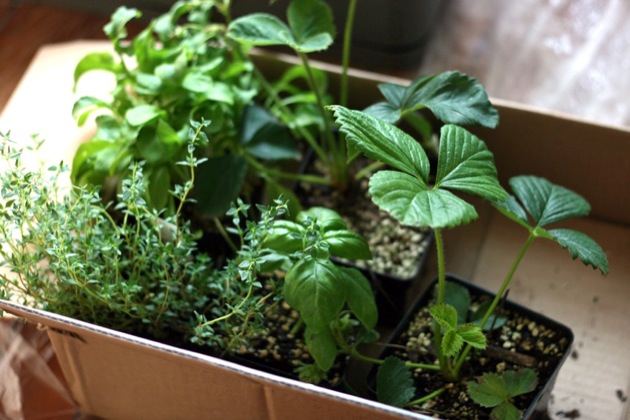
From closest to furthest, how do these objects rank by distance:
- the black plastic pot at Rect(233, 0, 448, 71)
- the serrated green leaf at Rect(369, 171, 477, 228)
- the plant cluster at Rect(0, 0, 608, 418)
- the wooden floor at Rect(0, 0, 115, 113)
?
the serrated green leaf at Rect(369, 171, 477, 228), the plant cluster at Rect(0, 0, 608, 418), the black plastic pot at Rect(233, 0, 448, 71), the wooden floor at Rect(0, 0, 115, 113)

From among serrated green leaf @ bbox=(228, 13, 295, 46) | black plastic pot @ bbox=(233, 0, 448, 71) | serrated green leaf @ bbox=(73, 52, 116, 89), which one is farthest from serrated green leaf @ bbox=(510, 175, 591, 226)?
serrated green leaf @ bbox=(73, 52, 116, 89)

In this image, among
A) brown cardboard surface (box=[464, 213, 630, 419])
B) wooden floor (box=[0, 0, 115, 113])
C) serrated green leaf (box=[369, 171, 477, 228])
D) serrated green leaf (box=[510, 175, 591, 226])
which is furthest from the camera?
wooden floor (box=[0, 0, 115, 113])

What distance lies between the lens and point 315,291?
84 centimetres

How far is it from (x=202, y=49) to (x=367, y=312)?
1.44 feet

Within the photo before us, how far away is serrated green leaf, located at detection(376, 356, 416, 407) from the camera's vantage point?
0.92 m

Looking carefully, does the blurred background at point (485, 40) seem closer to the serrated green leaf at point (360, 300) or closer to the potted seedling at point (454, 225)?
the potted seedling at point (454, 225)

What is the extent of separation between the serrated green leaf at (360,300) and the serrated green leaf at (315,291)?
2.1 inches

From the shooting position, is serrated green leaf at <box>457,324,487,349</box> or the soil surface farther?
the soil surface

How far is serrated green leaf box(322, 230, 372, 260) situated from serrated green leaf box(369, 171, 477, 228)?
0.15 metres

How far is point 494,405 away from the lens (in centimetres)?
90

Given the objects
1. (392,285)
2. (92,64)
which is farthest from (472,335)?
(92,64)

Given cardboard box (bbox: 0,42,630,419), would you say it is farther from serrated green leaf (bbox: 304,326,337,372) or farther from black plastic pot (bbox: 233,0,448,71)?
black plastic pot (bbox: 233,0,448,71)

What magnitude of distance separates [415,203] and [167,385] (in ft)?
1.33

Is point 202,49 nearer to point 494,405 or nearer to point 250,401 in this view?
point 250,401
